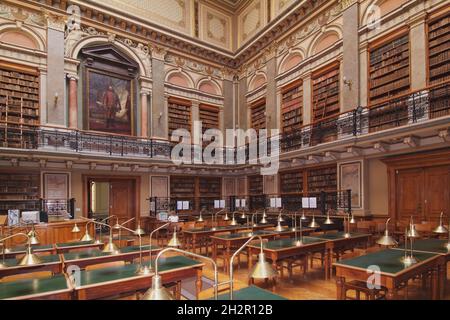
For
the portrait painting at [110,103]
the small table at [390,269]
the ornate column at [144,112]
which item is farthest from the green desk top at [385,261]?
the portrait painting at [110,103]

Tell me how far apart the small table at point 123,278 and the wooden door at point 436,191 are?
640 cm

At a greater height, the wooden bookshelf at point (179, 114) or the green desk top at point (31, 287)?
the wooden bookshelf at point (179, 114)

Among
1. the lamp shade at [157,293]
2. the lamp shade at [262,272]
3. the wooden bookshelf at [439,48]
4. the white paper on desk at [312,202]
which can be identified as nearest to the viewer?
the lamp shade at [157,293]

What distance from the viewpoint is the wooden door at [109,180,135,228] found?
1161cm

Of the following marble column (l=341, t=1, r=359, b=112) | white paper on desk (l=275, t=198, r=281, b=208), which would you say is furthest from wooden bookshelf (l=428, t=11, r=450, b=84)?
white paper on desk (l=275, t=198, r=281, b=208)

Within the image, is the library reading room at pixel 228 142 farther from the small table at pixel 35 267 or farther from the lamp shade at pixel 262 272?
the lamp shade at pixel 262 272

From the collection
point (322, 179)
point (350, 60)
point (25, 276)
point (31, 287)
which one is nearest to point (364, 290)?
point (31, 287)

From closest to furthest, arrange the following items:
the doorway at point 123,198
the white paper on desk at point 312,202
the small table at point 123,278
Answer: the small table at point 123,278, the white paper on desk at point 312,202, the doorway at point 123,198

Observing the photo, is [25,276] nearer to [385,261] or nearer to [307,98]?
[385,261]

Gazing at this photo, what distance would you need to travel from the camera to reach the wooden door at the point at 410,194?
7520 millimetres

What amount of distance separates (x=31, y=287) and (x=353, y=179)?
8.14 metres

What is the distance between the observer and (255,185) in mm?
13148

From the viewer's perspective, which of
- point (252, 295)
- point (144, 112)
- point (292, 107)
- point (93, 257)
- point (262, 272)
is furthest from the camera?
point (144, 112)
